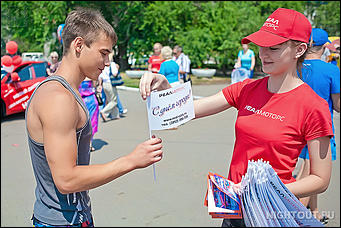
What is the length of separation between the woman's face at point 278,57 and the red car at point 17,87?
314 inches

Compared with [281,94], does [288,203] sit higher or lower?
lower

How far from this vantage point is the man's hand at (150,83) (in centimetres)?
201

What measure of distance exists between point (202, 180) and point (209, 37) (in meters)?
15.3

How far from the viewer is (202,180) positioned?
5.24 meters

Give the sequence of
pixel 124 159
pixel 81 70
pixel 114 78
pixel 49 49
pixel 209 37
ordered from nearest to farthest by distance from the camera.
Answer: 1. pixel 124 159
2. pixel 81 70
3. pixel 114 78
4. pixel 209 37
5. pixel 49 49

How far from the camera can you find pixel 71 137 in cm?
168

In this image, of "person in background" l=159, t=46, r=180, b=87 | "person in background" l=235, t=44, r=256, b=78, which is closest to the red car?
"person in background" l=159, t=46, r=180, b=87

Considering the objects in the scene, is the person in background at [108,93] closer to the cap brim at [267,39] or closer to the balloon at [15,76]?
the balloon at [15,76]

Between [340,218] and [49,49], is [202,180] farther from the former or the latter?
[49,49]

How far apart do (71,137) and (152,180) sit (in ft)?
12.2

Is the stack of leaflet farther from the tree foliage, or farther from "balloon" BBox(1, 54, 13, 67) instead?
the tree foliage

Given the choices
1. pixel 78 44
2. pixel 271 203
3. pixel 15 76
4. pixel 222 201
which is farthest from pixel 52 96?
pixel 15 76

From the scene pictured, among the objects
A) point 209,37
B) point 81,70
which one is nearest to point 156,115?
point 81,70

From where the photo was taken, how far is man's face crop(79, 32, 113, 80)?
1.87m
